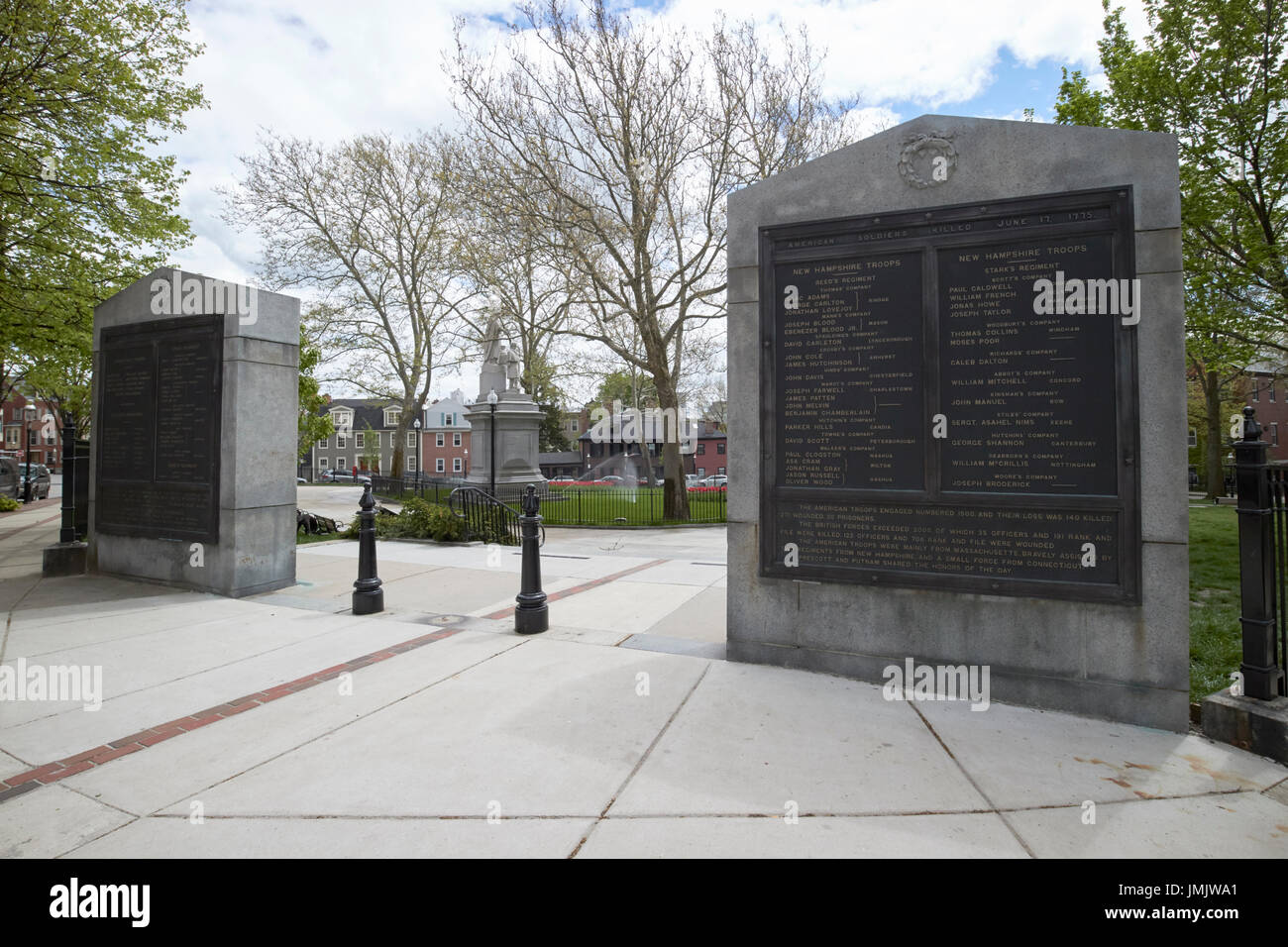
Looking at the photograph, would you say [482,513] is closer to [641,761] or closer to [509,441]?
[509,441]

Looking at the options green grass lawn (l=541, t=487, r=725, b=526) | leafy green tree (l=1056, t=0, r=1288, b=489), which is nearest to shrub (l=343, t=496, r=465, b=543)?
green grass lawn (l=541, t=487, r=725, b=526)

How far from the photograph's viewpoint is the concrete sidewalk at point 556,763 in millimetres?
2861

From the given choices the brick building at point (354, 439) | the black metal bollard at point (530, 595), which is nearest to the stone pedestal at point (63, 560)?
the black metal bollard at point (530, 595)

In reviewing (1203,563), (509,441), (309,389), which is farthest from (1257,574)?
(309,389)

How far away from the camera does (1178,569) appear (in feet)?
13.7

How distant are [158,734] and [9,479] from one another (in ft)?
118

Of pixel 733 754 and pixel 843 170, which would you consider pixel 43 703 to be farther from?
pixel 843 170

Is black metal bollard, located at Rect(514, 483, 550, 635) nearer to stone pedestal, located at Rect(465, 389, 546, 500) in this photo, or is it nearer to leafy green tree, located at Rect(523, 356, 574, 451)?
stone pedestal, located at Rect(465, 389, 546, 500)

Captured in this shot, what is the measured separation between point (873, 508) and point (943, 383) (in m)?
1.07

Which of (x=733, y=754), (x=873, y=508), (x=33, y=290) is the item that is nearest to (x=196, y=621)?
(x=733, y=754)

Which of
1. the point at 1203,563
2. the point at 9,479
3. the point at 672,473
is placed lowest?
the point at 1203,563

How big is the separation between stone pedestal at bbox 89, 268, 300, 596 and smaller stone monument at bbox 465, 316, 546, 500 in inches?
526

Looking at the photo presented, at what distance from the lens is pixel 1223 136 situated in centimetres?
1383

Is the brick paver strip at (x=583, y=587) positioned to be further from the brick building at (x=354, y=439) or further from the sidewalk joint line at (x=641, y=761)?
the brick building at (x=354, y=439)
